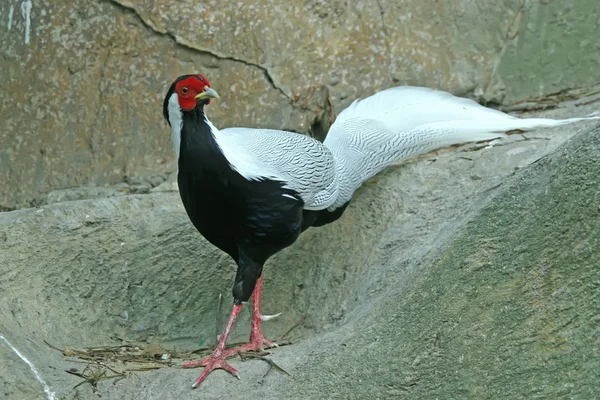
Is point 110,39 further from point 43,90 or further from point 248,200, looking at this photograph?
point 248,200

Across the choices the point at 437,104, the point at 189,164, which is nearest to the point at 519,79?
the point at 437,104

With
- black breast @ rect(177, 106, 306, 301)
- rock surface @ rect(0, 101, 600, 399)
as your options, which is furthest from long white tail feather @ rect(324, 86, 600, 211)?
black breast @ rect(177, 106, 306, 301)

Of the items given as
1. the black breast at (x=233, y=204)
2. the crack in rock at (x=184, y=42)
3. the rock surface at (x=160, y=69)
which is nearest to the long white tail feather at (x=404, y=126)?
the rock surface at (x=160, y=69)

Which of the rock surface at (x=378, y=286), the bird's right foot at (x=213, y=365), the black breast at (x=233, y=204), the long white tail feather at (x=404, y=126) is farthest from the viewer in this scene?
the long white tail feather at (x=404, y=126)

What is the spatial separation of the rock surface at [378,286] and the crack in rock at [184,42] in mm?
881

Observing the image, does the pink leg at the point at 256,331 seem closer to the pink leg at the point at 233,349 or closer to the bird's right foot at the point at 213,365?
the pink leg at the point at 233,349

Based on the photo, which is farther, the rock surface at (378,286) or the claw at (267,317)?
the claw at (267,317)

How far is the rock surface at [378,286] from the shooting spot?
303 cm

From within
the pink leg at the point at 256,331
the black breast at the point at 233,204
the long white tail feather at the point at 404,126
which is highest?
the long white tail feather at the point at 404,126

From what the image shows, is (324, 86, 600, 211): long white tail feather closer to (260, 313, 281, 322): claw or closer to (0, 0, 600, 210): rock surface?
(0, 0, 600, 210): rock surface

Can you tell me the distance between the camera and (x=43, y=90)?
5223 millimetres

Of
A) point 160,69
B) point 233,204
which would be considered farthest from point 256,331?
point 160,69

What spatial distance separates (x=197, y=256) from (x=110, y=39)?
139 cm

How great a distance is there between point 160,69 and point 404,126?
142 cm
